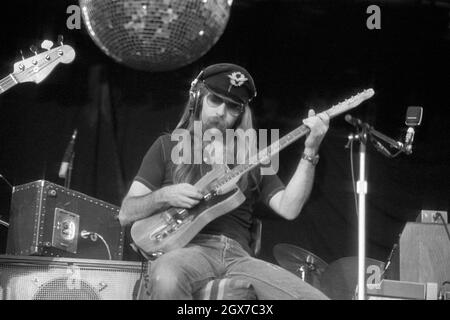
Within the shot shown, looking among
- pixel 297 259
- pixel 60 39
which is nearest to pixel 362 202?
pixel 297 259

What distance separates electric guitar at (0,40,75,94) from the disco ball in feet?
7.78

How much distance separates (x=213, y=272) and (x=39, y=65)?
2.38 meters

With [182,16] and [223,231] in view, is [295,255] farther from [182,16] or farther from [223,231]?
[182,16]

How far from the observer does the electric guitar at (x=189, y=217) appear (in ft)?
11.9

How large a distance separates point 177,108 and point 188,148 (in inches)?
58.8

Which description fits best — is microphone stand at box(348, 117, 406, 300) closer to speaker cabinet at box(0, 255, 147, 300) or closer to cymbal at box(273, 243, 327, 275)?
cymbal at box(273, 243, 327, 275)

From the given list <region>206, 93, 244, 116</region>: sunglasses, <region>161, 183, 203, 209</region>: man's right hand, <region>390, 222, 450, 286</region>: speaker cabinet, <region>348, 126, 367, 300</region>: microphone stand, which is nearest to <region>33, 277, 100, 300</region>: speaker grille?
<region>161, 183, 203, 209</region>: man's right hand

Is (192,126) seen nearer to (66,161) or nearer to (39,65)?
(66,161)

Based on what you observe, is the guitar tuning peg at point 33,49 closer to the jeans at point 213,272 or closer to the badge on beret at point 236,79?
the badge on beret at point 236,79

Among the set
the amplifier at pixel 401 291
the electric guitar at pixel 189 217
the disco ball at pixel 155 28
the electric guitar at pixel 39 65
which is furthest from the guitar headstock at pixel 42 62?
the amplifier at pixel 401 291

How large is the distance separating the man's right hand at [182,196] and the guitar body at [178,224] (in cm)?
8

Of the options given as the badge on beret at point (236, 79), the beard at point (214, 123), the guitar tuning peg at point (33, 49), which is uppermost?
the guitar tuning peg at point (33, 49)

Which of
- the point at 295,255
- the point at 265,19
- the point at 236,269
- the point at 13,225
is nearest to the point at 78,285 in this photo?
the point at 13,225

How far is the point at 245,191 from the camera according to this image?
12.8 feet
